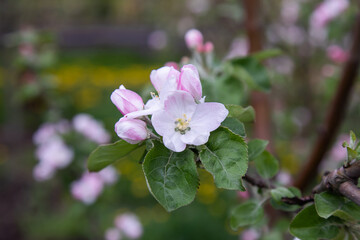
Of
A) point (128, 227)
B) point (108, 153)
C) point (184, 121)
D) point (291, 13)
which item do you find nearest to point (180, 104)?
point (184, 121)

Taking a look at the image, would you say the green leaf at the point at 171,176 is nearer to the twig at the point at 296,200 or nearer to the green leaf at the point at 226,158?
the green leaf at the point at 226,158

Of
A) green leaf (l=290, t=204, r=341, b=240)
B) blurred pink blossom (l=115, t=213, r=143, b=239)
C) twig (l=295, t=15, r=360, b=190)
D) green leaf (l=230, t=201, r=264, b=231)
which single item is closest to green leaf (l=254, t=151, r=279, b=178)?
green leaf (l=230, t=201, r=264, b=231)

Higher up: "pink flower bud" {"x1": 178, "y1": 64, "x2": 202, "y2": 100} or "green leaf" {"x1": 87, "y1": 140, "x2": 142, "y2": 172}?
"pink flower bud" {"x1": 178, "y1": 64, "x2": 202, "y2": 100}

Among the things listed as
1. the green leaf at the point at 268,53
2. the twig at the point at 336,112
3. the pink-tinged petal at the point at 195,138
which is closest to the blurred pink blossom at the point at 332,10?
the twig at the point at 336,112

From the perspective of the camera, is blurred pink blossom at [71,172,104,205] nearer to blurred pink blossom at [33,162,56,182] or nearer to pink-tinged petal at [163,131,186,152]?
blurred pink blossom at [33,162,56,182]

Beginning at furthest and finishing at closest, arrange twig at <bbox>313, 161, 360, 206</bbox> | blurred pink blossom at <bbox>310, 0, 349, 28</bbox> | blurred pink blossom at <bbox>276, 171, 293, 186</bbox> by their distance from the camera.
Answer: blurred pink blossom at <bbox>310, 0, 349, 28</bbox>
blurred pink blossom at <bbox>276, 171, 293, 186</bbox>
twig at <bbox>313, 161, 360, 206</bbox>

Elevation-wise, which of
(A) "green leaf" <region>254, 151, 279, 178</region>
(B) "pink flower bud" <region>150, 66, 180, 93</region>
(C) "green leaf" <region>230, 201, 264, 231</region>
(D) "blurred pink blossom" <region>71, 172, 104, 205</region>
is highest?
(B) "pink flower bud" <region>150, 66, 180, 93</region>

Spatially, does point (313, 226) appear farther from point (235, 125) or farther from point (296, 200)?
point (235, 125)
